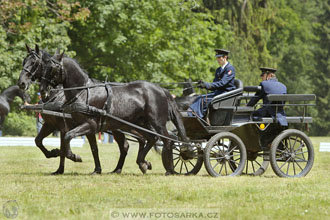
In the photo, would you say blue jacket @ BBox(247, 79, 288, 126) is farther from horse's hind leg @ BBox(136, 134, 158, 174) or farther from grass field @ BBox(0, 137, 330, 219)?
horse's hind leg @ BBox(136, 134, 158, 174)

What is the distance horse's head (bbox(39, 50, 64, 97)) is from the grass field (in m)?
1.57

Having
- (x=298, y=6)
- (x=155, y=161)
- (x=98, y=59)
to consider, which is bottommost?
(x=155, y=161)

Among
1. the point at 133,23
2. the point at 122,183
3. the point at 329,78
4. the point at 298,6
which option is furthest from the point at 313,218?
the point at 298,6

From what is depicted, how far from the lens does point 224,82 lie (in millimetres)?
12047

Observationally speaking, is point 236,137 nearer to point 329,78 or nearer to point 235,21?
point 235,21

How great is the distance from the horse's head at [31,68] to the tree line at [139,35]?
1038 cm

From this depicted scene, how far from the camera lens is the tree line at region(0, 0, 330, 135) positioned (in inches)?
1113

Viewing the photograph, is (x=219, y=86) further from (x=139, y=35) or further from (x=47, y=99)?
(x=139, y=35)

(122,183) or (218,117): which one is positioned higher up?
(218,117)

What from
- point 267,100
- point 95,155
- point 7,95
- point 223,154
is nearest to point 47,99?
point 95,155

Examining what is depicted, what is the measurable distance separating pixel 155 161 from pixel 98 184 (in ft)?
25.1

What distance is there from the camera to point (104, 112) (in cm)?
1168

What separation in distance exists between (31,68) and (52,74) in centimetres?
37

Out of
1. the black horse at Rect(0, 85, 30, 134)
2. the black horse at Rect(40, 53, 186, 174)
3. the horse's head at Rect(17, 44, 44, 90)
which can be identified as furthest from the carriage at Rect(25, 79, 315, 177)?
the black horse at Rect(0, 85, 30, 134)
